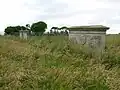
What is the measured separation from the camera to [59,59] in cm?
701

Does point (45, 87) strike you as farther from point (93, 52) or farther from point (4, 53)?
point (93, 52)

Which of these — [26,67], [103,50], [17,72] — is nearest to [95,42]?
[103,50]

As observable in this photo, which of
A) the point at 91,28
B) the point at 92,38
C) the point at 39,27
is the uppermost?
the point at 91,28

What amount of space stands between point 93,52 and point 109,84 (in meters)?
4.21

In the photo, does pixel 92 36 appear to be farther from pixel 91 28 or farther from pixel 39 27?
pixel 39 27

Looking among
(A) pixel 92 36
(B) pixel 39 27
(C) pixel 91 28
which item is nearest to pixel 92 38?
(A) pixel 92 36

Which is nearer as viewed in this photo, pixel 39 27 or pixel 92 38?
pixel 92 38

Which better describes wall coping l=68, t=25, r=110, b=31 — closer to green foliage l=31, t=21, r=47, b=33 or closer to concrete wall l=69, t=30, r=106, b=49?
concrete wall l=69, t=30, r=106, b=49

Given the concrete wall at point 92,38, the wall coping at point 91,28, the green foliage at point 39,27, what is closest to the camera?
the wall coping at point 91,28

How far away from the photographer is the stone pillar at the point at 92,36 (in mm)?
9398

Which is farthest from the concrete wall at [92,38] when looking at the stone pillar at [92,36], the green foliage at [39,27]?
the green foliage at [39,27]

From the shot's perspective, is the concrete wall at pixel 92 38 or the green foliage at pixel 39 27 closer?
the concrete wall at pixel 92 38

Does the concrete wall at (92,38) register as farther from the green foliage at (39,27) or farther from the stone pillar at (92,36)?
the green foliage at (39,27)

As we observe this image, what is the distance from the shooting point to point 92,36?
9.51 meters
